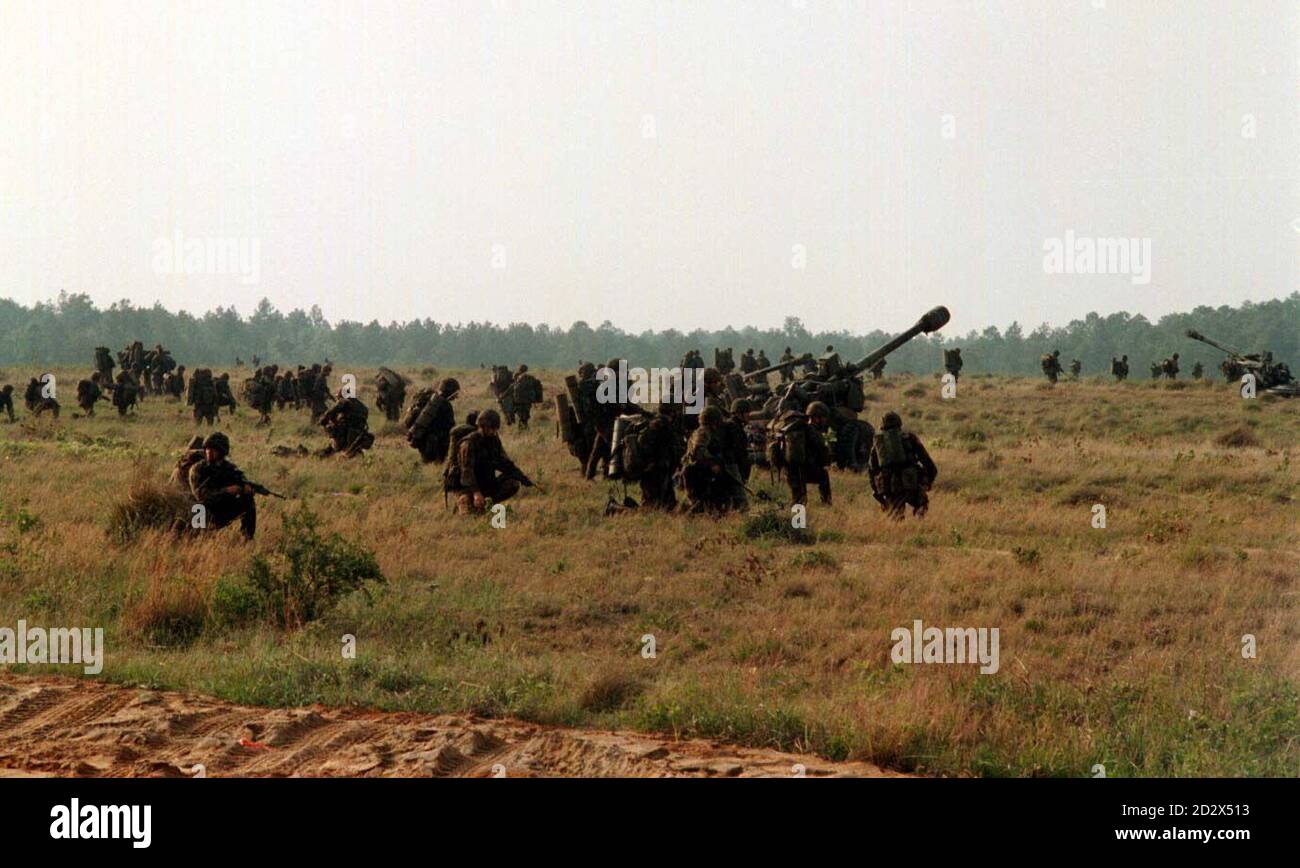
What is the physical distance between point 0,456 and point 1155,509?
19.2 metres

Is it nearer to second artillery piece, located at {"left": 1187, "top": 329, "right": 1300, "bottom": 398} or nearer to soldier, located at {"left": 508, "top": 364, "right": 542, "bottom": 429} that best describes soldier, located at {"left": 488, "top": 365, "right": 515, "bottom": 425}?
soldier, located at {"left": 508, "top": 364, "right": 542, "bottom": 429}

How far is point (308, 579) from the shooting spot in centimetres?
1118

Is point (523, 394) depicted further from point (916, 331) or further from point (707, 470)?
point (707, 470)

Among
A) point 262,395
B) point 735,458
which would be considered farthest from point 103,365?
point 735,458

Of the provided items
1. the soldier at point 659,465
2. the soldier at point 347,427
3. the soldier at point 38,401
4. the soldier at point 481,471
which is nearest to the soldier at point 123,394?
the soldier at point 38,401

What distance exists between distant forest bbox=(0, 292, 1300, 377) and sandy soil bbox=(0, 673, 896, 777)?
3658 inches

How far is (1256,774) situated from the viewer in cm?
677

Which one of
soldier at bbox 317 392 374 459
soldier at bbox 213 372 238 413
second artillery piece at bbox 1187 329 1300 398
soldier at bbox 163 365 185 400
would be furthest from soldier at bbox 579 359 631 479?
second artillery piece at bbox 1187 329 1300 398

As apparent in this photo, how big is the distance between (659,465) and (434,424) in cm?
583

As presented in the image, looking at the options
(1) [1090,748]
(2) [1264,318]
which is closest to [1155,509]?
(1) [1090,748]

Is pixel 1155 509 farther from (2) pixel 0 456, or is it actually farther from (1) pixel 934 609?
(2) pixel 0 456

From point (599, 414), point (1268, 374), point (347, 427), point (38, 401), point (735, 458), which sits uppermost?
point (1268, 374)

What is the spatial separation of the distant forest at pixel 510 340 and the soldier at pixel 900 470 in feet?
273

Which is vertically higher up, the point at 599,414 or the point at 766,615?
the point at 599,414
